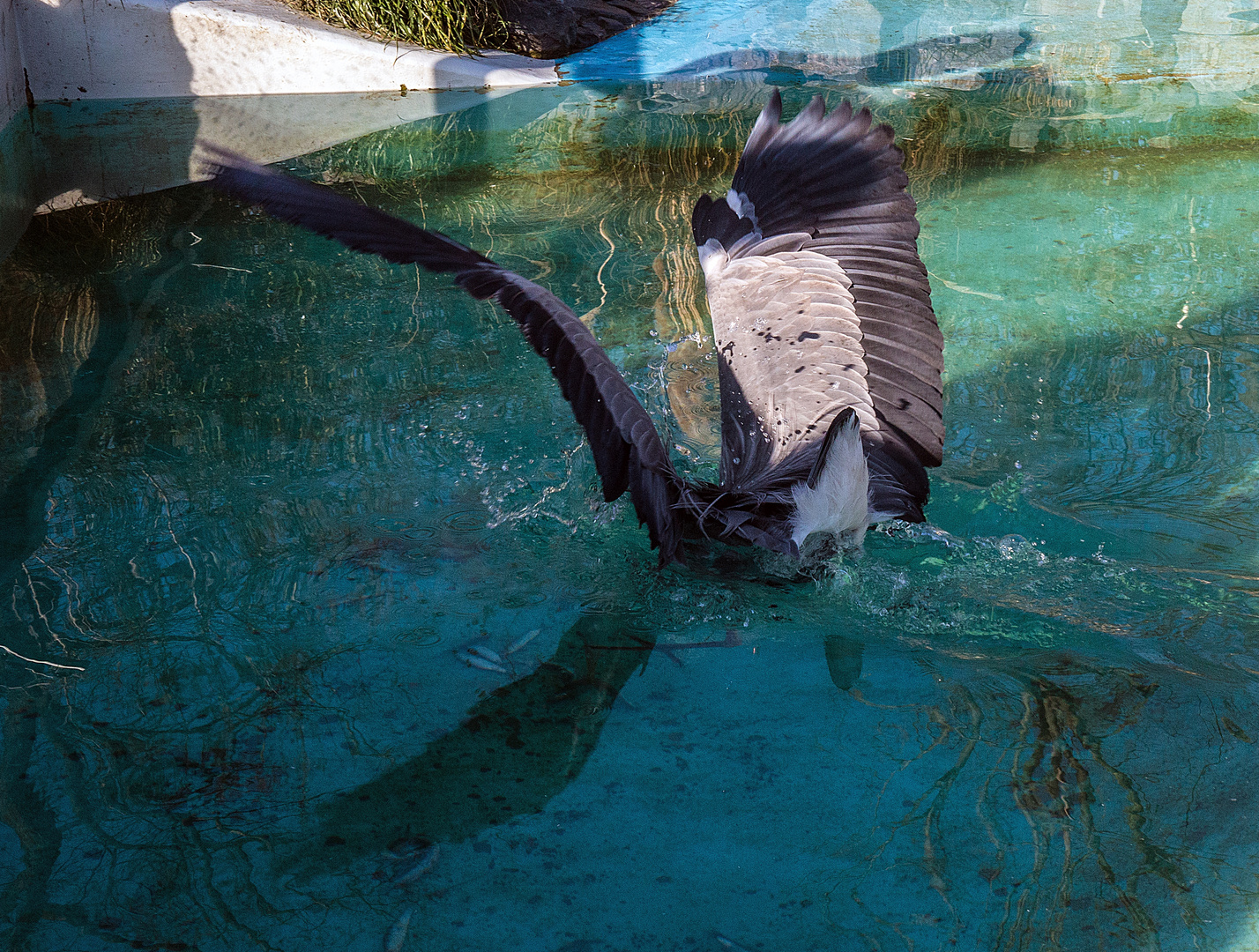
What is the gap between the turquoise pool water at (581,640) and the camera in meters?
1.92

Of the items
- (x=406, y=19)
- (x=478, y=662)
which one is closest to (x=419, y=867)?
(x=478, y=662)

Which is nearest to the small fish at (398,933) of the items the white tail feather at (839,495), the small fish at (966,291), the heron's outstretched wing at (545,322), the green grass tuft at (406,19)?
the heron's outstretched wing at (545,322)

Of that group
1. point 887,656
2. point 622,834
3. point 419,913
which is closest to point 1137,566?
point 887,656

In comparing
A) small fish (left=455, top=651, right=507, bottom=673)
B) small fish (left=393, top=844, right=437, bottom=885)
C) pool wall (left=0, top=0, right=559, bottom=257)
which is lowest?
small fish (left=393, top=844, right=437, bottom=885)

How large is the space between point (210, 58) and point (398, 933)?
7821 mm

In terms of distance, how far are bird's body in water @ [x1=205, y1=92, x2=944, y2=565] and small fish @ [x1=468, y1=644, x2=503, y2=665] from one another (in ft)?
1.49

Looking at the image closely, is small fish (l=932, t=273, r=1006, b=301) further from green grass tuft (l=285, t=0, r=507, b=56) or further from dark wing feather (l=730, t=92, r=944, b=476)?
green grass tuft (l=285, t=0, r=507, b=56)

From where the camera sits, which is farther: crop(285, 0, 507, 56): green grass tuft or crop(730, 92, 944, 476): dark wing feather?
crop(285, 0, 507, 56): green grass tuft

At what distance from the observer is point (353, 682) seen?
8.02ft

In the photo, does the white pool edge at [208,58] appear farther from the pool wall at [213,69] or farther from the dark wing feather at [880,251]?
the dark wing feather at [880,251]

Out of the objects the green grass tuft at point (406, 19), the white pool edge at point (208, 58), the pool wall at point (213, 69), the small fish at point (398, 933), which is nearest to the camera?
the small fish at point (398, 933)

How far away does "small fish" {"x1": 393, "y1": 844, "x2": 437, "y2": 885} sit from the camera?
6.39 ft

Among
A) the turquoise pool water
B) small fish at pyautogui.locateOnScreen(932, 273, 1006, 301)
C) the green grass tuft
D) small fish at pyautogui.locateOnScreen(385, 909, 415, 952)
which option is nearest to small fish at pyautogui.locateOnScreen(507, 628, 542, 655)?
the turquoise pool water

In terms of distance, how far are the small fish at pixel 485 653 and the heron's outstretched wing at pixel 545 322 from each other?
1.48ft
